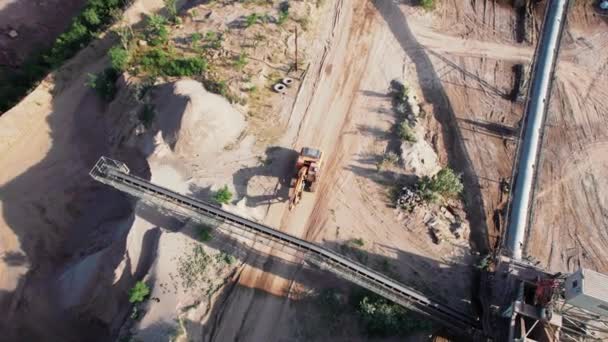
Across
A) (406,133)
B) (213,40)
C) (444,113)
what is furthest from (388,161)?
(213,40)

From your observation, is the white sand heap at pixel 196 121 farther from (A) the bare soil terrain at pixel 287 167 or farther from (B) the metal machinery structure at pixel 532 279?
(B) the metal machinery structure at pixel 532 279

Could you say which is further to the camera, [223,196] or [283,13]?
[283,13]

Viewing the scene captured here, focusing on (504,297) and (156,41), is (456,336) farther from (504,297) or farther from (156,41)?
(156,41)

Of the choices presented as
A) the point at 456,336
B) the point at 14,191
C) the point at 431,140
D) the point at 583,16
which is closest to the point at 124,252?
the point at 14,191

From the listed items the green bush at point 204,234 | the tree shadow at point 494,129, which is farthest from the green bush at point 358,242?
Answer: the tree shadow at point 494,129

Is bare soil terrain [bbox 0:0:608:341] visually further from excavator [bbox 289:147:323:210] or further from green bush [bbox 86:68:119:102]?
green bush [bbox 86:68:119:102]

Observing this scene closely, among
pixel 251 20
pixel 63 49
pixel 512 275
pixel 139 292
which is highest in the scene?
pixel 251 20

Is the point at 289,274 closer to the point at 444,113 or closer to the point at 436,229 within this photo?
the point at 436,229
